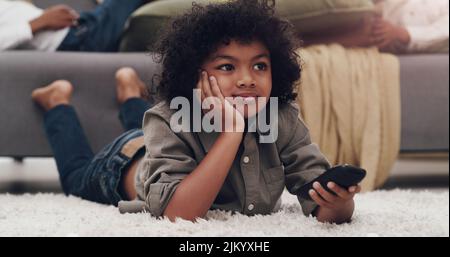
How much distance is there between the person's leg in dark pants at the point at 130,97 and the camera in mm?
1234

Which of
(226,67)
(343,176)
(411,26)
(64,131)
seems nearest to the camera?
(343,176)

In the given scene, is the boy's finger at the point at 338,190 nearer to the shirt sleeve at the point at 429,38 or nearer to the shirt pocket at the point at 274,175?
the shirt pocket at the point at 274,175

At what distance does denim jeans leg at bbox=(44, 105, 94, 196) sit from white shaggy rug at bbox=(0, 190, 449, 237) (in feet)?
0.52

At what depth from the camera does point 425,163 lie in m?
1.82

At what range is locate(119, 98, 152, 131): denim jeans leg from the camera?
124cm

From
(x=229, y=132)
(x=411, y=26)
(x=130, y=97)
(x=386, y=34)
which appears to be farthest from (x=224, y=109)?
(x=411, y=26)

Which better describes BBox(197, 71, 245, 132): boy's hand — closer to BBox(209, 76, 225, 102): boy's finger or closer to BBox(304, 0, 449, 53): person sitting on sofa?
BBox(209, 76, 225, 102): boy's finger

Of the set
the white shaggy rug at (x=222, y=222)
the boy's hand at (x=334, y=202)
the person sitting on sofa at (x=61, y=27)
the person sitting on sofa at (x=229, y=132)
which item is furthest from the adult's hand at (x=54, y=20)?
the boy's hand at (x=334, y=202)

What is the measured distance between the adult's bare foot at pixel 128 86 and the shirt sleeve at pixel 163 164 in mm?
419

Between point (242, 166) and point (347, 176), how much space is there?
171 mm

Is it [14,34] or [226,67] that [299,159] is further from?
[14,34]

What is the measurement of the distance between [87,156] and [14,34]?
31 cm

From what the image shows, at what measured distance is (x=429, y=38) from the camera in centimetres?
139

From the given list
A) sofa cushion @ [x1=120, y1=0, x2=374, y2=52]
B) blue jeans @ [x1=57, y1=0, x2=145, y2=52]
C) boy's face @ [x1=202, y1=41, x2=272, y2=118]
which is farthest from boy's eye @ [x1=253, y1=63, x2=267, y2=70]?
blue jeans @ [x1=57, y1=0, x2=145, y2=52]
